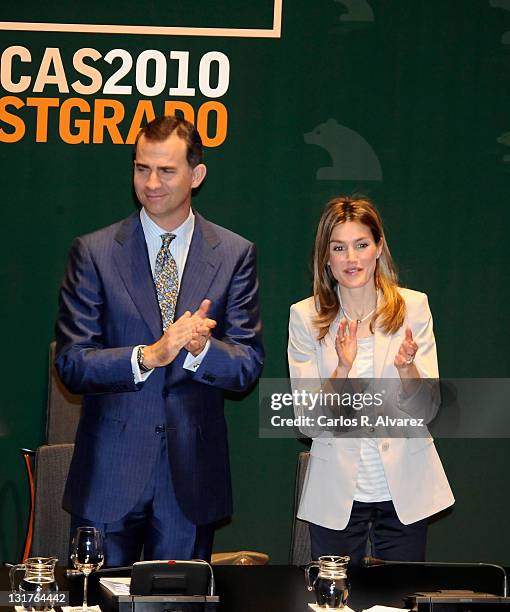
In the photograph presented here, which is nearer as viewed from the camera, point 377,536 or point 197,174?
point 377,536

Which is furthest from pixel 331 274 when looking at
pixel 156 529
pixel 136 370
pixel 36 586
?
pixel 36 586

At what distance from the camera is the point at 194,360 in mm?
3342

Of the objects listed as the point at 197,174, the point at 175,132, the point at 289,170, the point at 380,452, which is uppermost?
the point at 289,170

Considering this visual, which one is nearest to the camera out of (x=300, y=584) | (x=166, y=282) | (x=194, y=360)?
(x=300, y=584)

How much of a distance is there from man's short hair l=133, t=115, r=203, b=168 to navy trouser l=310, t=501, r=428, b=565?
1312mm

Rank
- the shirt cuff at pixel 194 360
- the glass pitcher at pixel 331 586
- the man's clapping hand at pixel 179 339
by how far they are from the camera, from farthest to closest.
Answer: the shirt cuff at pixel 194 360
the man's clapping hand at pixel 179 339
the glass pitcher at pixel 331 586

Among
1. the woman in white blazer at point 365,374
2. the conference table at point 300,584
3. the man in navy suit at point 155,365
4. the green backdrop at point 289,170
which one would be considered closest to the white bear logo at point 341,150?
the green backdrop at point 289,170

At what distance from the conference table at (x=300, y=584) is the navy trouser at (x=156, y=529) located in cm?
33

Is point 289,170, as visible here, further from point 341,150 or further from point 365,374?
point 365,374

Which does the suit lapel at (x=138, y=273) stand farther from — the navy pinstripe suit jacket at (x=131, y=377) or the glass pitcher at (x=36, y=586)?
the glass pitcher at (x=36, y=586)

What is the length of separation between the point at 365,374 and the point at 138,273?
0.85m

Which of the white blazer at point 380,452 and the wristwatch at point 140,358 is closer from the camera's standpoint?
the wristwatch at point 140,358

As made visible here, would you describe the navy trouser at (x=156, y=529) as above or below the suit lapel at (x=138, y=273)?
below

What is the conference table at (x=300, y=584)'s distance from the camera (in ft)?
8.55
